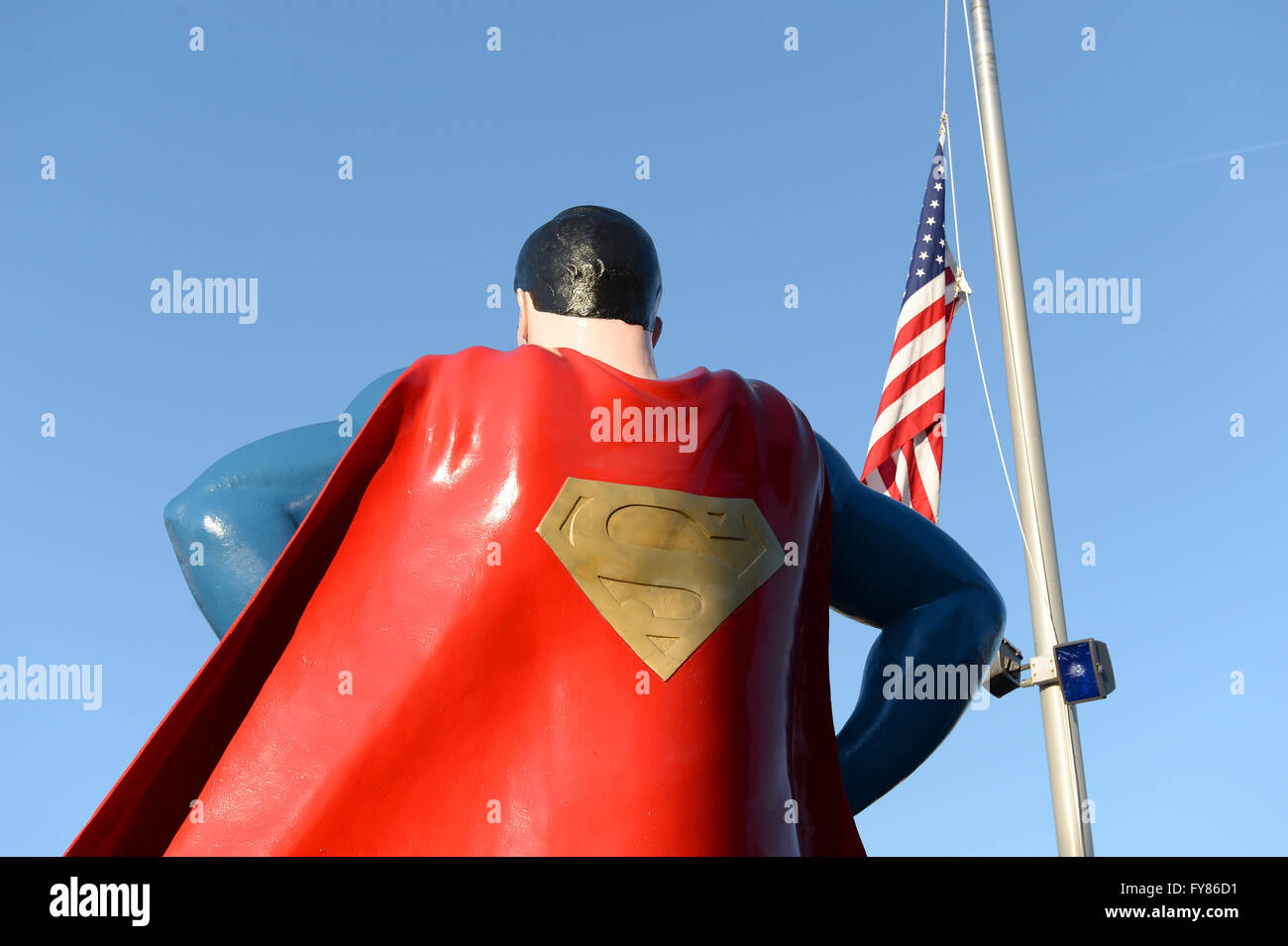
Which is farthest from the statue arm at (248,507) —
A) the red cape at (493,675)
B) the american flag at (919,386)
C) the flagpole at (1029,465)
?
the american flag at (919,386)

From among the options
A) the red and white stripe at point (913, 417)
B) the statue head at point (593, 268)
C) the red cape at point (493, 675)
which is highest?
the red and white stripe at point (913, 417)

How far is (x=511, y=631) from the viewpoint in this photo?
3229mm

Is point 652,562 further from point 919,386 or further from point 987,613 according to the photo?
point 919,386

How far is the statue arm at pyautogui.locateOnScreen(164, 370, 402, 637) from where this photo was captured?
344 cm

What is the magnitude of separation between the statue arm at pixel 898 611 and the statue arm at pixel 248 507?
129 cm

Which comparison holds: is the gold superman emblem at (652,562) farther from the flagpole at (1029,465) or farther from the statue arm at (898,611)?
the flagpole at (1029,465)

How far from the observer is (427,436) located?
344 cm

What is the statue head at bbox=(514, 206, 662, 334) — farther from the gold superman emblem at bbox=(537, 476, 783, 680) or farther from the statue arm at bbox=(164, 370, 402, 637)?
the gold superman emblem at bbox=(537, 476, 783, 680)

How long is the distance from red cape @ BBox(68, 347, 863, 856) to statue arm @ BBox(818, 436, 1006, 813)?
264mm

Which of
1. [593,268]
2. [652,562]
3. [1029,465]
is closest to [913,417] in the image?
[1029,465]

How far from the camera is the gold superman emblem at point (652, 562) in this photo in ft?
10.6

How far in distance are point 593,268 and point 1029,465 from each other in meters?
6.29
